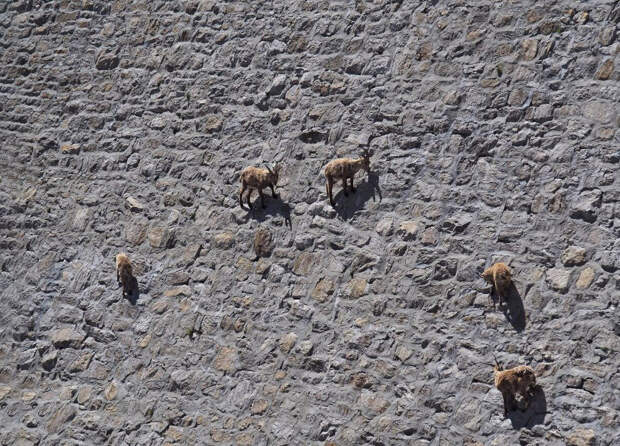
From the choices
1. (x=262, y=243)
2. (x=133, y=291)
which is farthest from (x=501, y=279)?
(x=133, y=291)

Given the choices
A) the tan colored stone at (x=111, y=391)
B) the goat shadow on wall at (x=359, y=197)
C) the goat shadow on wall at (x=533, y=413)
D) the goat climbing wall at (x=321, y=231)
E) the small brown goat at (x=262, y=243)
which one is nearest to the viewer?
the goat shadow on wall at (x=533, y=413)

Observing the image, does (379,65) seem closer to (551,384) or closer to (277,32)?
(277,32)

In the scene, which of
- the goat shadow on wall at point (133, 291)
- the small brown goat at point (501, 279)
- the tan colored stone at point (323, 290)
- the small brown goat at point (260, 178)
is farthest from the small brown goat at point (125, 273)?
the small brown goat at point (501, 279)

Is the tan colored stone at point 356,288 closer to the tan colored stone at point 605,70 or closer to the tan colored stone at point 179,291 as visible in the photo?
the tan colored stone at point 179,291

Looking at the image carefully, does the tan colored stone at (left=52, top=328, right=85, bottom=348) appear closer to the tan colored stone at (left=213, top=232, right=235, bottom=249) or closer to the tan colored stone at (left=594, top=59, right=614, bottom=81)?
the tan colored stone at (left=213, top=232, right=235, bottom=249)

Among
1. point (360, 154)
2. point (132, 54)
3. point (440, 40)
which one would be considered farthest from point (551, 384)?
point (132, 54)

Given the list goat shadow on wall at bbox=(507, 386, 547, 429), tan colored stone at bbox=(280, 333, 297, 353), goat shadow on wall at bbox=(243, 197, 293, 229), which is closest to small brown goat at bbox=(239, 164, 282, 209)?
goat shadow on wall at bbox=(243, 197, 293, 229)
